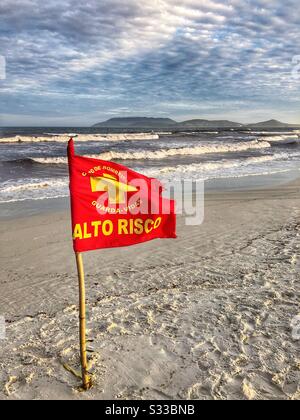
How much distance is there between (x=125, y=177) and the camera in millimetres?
3934

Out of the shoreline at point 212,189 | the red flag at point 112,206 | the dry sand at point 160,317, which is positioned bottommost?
the dry sand at point 160,317

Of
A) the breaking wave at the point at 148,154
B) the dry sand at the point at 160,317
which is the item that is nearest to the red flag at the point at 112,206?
the dry sand at the point at 160,317

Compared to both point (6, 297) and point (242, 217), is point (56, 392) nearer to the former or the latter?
point (6, 297)

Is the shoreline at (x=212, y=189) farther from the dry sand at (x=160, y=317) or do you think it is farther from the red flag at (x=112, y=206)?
the red flag at (x=112, y=206)

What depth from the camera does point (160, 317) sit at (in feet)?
18.2

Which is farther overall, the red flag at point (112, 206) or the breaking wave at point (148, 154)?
the breaking wave at point (148, 154)

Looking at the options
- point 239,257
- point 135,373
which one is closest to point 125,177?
point 135,373

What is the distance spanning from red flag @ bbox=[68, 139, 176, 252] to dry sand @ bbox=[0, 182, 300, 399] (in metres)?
1.57

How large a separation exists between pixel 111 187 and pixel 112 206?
0.19 metres

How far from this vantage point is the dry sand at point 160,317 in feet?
13.8

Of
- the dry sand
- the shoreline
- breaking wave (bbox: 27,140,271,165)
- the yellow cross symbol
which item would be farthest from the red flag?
breaking wave (bbox: 27,140,271,165)

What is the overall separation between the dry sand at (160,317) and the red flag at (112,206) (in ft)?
5.14

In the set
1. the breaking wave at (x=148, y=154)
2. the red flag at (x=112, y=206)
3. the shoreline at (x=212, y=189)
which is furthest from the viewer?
the breaking wave at (x=148, y=154)

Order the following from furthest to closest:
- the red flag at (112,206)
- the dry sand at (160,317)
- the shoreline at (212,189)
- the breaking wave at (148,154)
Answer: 1. the breaking wave at (148,154)
2. the shoreline at (212,189)
3. the dry sand at (160,317)
4. the red flag at (112,206)
